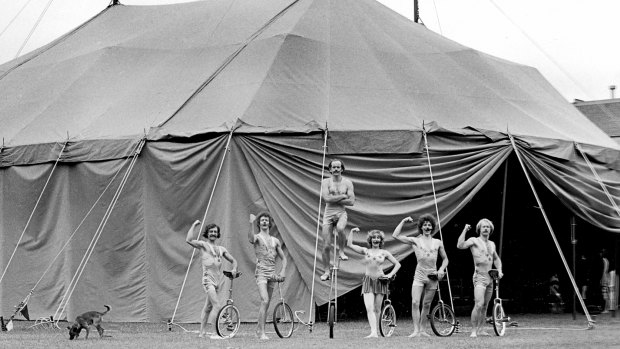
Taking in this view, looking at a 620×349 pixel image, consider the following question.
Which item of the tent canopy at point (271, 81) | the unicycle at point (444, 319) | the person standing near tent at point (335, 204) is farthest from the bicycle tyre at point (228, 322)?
the tent canopy at point (271, 81)

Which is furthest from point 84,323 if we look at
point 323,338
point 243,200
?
point 243,200

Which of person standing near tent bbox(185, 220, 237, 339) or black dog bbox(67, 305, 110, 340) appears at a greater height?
person standing near tent bbox(185, 220, 237, 339)

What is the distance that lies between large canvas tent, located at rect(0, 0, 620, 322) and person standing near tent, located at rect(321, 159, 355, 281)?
3.57 ft

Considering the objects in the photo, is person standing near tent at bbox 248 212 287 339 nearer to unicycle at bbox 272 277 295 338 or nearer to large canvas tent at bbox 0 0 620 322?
unicycle at bbox 272 277 295 338

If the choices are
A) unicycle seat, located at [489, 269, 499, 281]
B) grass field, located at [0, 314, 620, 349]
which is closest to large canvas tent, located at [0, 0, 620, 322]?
grass field, located at [0, 314, 620, 349]

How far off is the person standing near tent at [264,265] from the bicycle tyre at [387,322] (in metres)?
1.57

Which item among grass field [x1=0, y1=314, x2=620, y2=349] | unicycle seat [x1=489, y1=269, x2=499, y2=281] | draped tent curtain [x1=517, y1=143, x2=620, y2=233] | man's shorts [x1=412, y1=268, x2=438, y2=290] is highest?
draped tent curtain [x1=517, y1=143, x2=620, y2=233]

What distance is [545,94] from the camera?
23.3 metres

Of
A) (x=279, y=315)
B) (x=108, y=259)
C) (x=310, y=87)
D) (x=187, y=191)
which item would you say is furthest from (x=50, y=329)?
(x=310, y=87)

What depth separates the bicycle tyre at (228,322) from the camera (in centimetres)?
1520

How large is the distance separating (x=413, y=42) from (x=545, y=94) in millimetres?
3329

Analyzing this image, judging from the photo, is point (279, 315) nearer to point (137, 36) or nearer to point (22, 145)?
point (22, 145)

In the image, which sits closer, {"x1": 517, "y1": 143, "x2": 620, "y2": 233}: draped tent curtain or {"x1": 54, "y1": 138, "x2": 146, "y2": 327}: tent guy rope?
{"x1": 54, "y1": 138, "x2": 146, "y2": 327}: tent guy rope

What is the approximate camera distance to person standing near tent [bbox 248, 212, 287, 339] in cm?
1498
